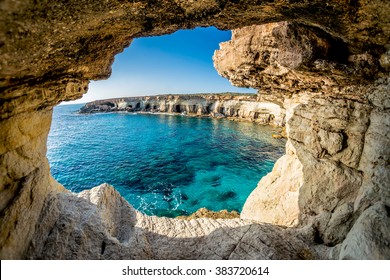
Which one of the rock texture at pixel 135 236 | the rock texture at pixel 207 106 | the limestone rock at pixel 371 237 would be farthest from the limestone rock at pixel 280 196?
the rock texture at pixel 207 106

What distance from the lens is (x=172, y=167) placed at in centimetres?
2503

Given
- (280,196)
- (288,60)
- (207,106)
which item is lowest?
(280,196)

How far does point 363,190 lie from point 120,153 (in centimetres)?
3022

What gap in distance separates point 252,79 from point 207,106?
2475 inches

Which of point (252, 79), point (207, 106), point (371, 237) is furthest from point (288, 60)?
point (207, 106)

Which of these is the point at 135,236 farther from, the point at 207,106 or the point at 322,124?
the point at 207,106

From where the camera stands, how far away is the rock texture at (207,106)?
185 ft

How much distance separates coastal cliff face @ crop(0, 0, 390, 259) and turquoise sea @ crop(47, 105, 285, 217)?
9.04m

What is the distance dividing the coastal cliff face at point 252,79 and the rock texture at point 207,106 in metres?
39.0

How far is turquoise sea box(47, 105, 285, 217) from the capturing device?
1811cm

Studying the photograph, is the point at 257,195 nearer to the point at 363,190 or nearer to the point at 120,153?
the point at 363,190

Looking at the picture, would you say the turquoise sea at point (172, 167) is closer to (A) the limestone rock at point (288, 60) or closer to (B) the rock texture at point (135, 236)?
(B) the rock texture at point (135, 236)

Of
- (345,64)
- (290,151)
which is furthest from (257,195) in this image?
(345,64)

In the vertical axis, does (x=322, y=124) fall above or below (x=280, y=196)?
above
